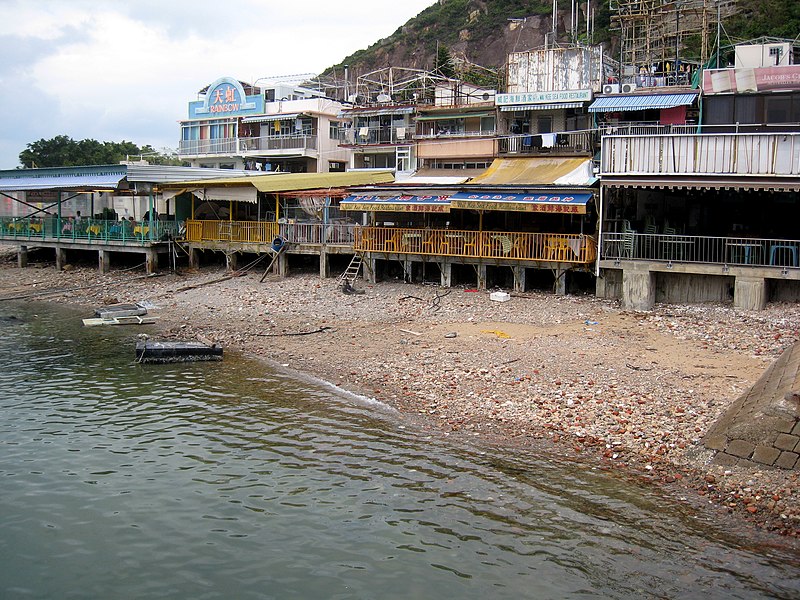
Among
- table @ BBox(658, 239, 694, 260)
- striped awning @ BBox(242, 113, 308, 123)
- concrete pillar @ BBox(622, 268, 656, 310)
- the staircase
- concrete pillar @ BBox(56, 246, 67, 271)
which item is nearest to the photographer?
concrete pillar @ BBox(622, 268, 656, 310)

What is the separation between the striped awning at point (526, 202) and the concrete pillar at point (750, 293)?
17.2 ft

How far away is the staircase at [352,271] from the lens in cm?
3042

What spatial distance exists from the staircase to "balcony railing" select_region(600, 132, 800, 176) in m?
10.4

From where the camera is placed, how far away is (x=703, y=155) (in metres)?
23.4

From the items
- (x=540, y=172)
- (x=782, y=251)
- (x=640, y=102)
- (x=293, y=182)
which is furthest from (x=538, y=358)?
(x=293, y=182)

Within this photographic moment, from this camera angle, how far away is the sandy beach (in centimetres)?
1340

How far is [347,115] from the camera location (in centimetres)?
4759

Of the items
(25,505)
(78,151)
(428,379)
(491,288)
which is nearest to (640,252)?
(491,288)

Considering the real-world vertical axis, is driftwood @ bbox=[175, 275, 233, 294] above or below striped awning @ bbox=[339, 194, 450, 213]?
below

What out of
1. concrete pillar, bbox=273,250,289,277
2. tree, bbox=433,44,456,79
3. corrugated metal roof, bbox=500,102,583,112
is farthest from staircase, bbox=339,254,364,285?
tree, bbox=433,44,456,79

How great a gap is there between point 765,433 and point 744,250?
12.8 meters

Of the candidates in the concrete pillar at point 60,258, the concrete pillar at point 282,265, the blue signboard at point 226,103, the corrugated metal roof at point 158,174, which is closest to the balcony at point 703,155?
the concrete pillar at point 282,265

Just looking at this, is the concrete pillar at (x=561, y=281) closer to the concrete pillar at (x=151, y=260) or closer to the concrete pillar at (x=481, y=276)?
the concrete pillar at (x=481, y=276)

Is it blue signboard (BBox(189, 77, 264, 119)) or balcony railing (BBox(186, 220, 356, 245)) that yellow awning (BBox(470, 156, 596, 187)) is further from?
blue signboard (BBox(189, 77, 264, 119))
